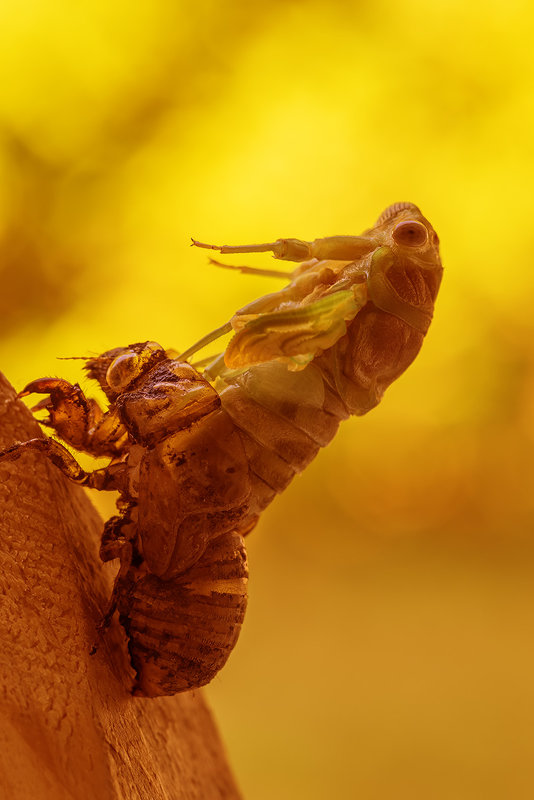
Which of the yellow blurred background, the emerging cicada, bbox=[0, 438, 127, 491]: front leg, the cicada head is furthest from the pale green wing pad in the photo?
the yellow blurred background

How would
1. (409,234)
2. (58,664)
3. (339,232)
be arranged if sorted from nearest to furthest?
(58,664) → (409,234) → (339,232)

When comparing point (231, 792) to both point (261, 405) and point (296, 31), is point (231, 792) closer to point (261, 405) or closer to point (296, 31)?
point (261, 405)

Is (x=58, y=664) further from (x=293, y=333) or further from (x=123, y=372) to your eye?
(x=293, y=333)

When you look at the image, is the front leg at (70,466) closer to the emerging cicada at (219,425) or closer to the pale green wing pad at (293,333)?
the emerging cicada at (219,425)

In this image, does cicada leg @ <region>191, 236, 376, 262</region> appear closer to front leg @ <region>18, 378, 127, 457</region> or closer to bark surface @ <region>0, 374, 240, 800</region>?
front leg @ <region>18, 378, 127, 457</region>

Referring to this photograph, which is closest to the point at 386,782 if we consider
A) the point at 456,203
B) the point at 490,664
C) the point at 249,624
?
the point at 490,664

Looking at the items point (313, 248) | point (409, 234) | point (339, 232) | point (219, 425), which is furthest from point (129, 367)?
point (339, 232)

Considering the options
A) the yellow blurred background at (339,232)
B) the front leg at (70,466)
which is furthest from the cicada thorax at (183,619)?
the yellow blurred background at (339,232)
